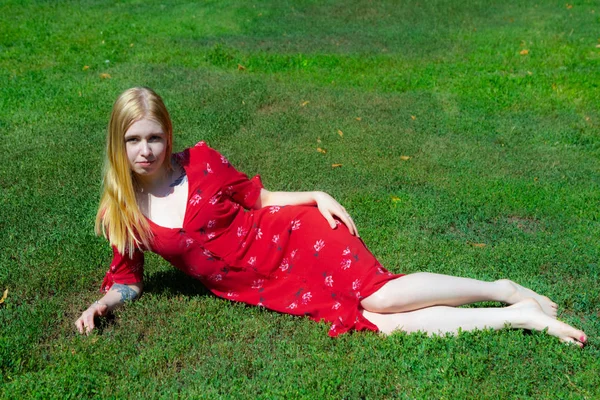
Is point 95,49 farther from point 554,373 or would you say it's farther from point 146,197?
point 554,373

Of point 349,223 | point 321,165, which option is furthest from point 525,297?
point 321,165

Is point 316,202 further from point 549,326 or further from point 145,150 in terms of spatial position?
point 549,326

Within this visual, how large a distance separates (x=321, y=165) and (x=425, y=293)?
10.2 ft

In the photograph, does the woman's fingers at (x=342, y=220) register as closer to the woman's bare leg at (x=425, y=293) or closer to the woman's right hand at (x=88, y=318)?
the woman's bare leg at (x=425, y=293)

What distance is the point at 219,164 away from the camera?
13.4ft

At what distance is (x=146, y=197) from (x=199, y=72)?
5.65 metres

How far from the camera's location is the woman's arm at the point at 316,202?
13.3 feet

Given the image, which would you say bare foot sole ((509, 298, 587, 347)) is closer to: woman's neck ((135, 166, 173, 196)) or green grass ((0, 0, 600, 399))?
green grass ((0, 0, 600, 399))

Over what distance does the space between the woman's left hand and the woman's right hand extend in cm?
145

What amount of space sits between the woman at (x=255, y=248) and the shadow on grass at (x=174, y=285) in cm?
36

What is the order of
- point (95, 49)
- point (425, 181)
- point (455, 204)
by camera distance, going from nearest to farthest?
point (455, 204) → point (425, 181) → point (95, 49)

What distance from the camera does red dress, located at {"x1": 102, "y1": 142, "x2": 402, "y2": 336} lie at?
12.8 ft

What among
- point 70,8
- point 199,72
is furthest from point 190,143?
point 70,8

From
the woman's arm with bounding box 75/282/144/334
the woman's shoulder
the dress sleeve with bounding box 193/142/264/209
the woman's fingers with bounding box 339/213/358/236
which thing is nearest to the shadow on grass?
the woman's arm with bounding box 75/282/144/334
